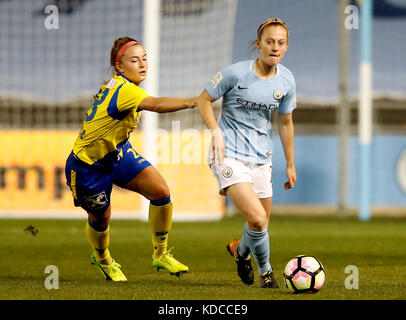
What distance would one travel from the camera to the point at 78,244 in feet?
36.5

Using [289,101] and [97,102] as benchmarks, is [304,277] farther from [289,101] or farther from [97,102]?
[97,102]

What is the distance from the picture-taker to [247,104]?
6816mm

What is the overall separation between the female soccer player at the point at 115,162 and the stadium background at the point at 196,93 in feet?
7.09

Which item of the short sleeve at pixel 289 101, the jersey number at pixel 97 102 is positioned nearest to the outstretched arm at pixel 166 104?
the jersey number at pixel 97 102

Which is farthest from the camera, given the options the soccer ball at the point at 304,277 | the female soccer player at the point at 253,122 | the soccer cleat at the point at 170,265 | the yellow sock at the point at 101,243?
the yellow sock at the point at 101,243


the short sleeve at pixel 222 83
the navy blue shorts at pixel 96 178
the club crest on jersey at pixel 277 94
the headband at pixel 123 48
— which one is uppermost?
the headband at pixel 123 48

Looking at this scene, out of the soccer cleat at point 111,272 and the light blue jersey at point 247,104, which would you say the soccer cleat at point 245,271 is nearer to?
the light blue jersey at point 247,104

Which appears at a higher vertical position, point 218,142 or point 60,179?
point 218,142

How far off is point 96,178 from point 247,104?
1.39 meters

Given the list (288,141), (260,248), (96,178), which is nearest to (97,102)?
(96,178)

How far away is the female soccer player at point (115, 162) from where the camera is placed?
7.02 m

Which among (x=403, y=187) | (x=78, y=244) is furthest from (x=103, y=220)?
(x=403, y=187)

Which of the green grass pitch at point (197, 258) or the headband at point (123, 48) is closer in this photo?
the green grass pitch at point (197, 258)

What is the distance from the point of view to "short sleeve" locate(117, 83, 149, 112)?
22.2 ft
